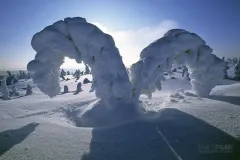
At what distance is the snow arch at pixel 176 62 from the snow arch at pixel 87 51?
40.3 inches

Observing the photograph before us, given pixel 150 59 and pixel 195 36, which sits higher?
pixel 195 36

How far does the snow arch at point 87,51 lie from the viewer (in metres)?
9.46

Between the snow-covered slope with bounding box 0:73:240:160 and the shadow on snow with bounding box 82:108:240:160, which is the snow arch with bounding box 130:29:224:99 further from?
the shadow on snow with bounding box 82:108:240:160

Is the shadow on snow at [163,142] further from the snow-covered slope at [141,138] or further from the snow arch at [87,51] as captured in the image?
the snow arch at [87,51]

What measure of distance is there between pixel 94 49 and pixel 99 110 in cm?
347

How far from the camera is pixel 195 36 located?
464 inches

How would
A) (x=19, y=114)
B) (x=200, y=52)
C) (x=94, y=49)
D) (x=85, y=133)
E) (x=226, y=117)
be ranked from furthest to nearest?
(x=200, y=52), (x=19, y=114), (x=94, y=49), (x=226, y=117), (x=85, y=133)

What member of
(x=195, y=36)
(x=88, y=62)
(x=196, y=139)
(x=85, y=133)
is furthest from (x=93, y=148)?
(x=195, y=36)

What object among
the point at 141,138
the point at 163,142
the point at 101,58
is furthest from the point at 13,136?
the point at 163,142

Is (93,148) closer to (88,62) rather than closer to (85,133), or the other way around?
(85,133)

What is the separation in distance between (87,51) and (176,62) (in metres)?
6.06

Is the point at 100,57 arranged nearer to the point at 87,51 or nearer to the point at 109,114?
the point at 87,51

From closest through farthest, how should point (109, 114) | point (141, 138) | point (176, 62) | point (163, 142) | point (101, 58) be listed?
point (163, 142), point (141, 138), point (109, 114), point (101, 58), point (176, 62)

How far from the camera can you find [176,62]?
39.0 ft
